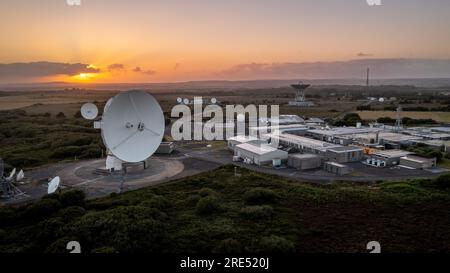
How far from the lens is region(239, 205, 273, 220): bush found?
81.5 ft

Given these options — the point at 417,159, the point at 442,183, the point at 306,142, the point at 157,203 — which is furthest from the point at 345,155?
the point at 157,203

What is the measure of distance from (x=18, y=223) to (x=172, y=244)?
36.2 ft

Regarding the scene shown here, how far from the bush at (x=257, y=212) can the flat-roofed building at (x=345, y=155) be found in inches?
772

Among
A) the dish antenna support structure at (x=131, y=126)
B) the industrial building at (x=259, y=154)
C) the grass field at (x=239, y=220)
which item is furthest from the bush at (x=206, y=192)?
the industrial building at (x=259, y=154)

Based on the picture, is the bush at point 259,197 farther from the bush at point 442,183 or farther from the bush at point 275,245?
the bush at point 442,183

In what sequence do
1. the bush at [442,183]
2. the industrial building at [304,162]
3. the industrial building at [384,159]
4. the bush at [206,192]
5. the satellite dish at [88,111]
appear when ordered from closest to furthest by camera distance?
1. the bush at [206,192]
2. the bush at [442,183]
3. the industrial building at [304,162]
4. the industrial building at [384,159]
5. the satellite dish at [88,111]

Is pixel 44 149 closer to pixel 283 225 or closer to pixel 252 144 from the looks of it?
pixel 252 144

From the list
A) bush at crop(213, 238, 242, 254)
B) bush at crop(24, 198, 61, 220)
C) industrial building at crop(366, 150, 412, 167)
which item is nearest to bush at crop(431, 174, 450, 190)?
industrial building at crop(366, 150, 412, 167)

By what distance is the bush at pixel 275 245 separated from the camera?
1867 cm

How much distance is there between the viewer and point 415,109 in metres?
97.7

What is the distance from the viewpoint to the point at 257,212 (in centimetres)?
2502

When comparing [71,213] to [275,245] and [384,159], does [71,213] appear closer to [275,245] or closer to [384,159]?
[275,245]

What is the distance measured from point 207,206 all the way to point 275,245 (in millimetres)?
7965

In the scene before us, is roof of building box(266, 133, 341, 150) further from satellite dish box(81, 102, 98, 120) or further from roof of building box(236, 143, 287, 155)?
satellite dish box(81, 102, 98, 120)
